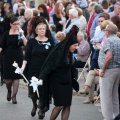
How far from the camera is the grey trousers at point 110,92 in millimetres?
12203

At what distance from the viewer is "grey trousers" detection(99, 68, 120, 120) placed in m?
12.2

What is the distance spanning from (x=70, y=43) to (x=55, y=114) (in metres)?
1.23

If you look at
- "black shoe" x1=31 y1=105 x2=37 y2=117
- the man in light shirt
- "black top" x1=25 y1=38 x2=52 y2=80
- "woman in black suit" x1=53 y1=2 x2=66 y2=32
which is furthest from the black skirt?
"woman in black suit" x1=53 y1=2 x2=66 y2=32

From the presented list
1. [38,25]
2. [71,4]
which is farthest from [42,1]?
[38,25]

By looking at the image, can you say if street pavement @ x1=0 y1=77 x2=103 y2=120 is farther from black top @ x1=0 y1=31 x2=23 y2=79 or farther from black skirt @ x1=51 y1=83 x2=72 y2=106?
black skirt @ x1=51 y1=83 x2=72 y2=106

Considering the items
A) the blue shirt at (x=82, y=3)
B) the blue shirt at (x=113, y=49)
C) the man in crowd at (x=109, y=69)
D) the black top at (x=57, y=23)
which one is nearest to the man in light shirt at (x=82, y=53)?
the black top at (x=57, y=23)

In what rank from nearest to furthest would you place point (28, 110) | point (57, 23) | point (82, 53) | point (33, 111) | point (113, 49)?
point (113, 49)
point (33, 111)
point (28, 110)
point (82, 53)
point (57, 23)

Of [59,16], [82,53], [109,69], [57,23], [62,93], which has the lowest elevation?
[57,23]

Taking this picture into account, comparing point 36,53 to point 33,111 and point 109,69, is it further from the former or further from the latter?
point 109,69

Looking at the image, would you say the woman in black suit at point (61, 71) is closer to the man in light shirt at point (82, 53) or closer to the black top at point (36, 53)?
the black top at point (36, 53)

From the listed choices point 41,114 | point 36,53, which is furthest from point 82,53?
point 41,114

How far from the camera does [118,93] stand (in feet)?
42.5

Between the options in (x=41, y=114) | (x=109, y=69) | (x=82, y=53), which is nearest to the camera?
(x=109, y=69)

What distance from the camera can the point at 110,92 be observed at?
12.4 metres
